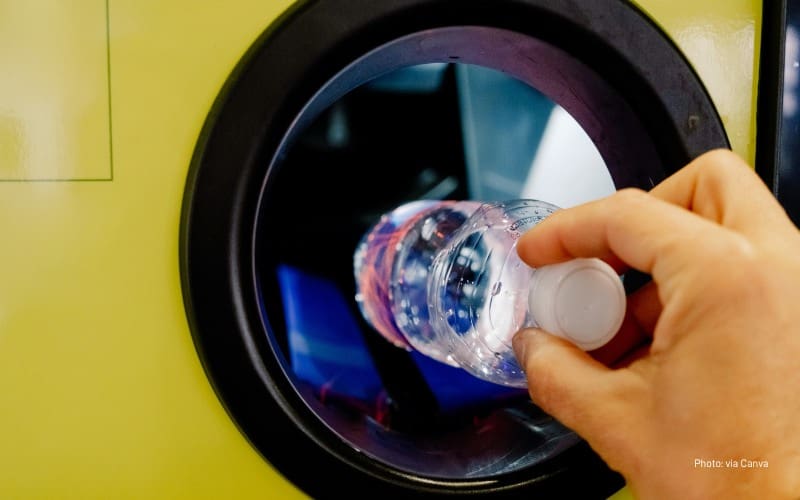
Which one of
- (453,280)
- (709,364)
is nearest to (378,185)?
(453,280)

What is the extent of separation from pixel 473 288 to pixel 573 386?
0.94 feet

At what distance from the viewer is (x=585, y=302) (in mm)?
420

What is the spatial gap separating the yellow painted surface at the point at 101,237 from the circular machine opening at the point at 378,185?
29mm

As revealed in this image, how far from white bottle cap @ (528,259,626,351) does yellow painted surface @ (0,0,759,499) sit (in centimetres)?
28

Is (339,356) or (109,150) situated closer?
(109,150)

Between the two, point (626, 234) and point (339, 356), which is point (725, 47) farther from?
point (339, 356)

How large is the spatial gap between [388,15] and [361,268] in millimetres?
375

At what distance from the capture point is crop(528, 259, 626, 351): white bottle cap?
418 mm

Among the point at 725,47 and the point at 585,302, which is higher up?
the point at 725,47

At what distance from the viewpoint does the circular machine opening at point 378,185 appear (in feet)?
1.60

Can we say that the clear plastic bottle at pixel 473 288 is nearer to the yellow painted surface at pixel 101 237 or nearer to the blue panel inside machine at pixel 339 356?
the blue panel inside machine at pixel 339 356

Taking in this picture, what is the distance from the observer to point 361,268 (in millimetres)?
806

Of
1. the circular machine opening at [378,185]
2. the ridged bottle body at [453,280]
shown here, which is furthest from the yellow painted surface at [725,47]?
the ridged bottle body at [453,280]

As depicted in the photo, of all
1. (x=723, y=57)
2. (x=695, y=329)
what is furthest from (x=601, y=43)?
(x=695, y=329)
